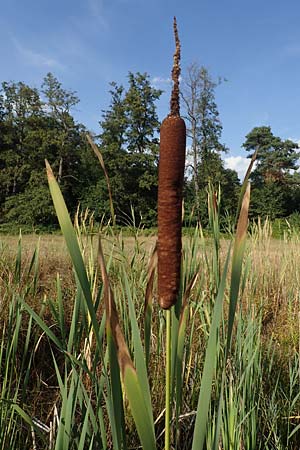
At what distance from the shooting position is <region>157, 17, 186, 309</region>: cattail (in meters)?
0.40

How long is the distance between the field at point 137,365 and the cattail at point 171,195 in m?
0.06

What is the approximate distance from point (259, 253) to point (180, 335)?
11.2 feet

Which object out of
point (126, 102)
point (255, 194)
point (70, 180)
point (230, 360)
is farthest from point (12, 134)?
point (230, 360)

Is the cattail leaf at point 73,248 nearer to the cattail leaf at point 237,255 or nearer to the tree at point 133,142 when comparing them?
the cattail leaf at point 237,255

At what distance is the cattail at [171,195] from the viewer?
396 millimetres

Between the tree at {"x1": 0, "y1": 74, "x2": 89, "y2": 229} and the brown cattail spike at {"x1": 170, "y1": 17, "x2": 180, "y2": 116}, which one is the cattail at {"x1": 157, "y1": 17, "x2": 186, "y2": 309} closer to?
the brown cattail spike at {"x1": 170, "y1": 17, "x2": 180, "y2": 116}

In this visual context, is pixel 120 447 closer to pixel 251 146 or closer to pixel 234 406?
pixel 234 406

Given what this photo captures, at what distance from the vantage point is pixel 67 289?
3.05 meters

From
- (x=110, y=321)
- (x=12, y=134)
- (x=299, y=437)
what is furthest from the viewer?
(x=12, y=134)

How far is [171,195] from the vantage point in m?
0.40

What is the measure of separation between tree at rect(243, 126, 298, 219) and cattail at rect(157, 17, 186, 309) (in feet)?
74.4

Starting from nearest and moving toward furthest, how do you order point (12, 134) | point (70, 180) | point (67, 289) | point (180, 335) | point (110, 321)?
point (110, 321)
point (180, 335)
point (67, 289)
point (70, 180)
point (12, 134)

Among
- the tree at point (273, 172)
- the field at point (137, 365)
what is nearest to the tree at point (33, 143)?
the tree at point (273, 172)

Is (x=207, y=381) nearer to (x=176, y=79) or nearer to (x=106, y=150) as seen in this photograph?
(x=176, y=79)
